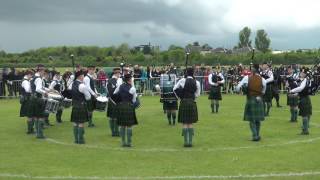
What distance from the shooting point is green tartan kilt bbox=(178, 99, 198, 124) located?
1196cm

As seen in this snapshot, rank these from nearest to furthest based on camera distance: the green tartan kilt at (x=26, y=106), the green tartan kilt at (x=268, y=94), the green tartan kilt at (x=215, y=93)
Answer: the green tartan kilt at (x=26, y=106)
the green tartan kilt at (x=268, y=94)
the green tartan kilt at (x=215, y=93)

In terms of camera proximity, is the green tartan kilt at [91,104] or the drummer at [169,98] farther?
the drummer at [169,98]

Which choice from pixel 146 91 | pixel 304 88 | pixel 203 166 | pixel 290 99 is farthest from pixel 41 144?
pixel 146 91

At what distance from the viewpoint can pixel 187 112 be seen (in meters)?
12.0

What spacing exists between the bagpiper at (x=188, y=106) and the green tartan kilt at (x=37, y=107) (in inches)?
147

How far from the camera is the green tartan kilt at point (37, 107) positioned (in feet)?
44.5

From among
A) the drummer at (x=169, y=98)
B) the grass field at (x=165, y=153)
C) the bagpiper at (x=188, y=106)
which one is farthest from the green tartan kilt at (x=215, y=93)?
the bagpiper at (x=188, y=106)

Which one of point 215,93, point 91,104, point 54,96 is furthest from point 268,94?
point 54,96

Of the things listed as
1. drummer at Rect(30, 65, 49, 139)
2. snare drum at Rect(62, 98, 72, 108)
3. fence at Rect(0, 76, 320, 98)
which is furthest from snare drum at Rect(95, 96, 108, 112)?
fence at Rect(0, 76, 320, 98)

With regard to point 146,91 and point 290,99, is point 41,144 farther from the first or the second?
point 146,91

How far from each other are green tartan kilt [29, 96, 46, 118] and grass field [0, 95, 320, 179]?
0.68m

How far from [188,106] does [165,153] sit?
1340mm

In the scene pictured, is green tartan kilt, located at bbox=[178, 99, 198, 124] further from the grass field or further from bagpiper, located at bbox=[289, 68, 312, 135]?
bagpiper, located at bbox=[289, 68, 312, 135]

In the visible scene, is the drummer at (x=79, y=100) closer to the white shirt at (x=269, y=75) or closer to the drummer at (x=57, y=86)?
the drummer at (x=57, y=86)
